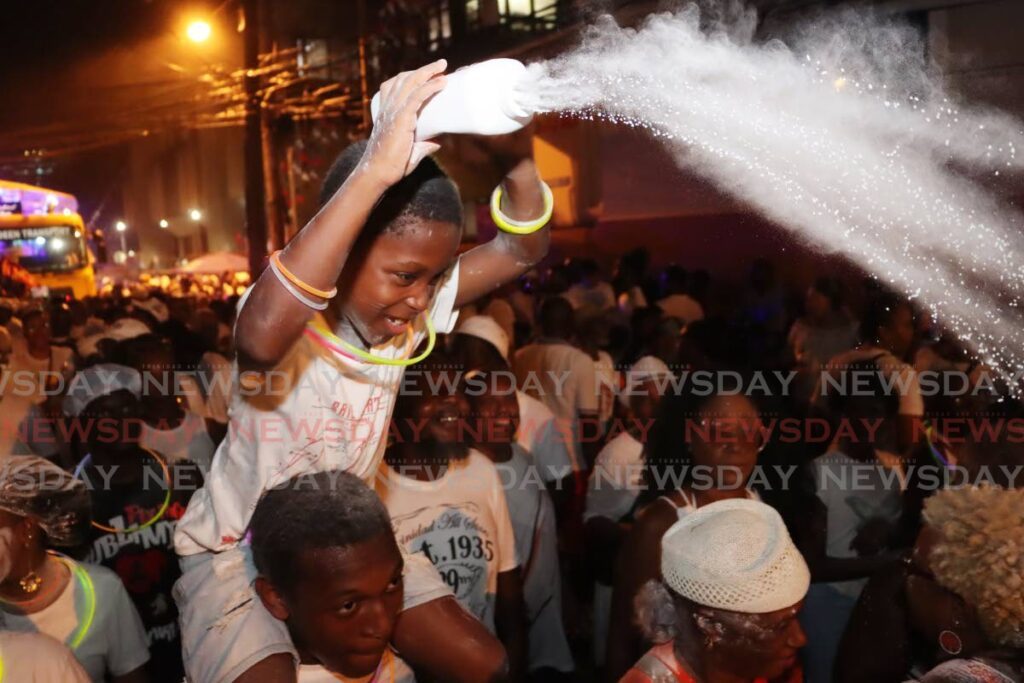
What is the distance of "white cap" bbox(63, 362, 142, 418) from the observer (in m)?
5.97

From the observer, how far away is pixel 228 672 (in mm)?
2807

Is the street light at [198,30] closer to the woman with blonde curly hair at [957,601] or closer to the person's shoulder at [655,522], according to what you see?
the person's shoulder at [655,522]

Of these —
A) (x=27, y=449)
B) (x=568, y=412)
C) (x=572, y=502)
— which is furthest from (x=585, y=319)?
(x=27, y=449)

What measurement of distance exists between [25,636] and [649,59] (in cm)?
238

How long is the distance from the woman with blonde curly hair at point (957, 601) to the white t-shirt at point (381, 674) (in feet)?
5.14

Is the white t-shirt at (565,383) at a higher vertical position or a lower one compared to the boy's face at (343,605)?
lower

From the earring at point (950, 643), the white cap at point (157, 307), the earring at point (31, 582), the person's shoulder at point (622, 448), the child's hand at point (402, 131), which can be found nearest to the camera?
the child's hand at point (402, 131)

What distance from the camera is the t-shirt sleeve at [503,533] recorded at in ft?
15.2

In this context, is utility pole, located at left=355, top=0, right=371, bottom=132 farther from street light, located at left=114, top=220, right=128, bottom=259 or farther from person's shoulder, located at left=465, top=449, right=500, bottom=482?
street light, located at left=114, top=220, right=128, bottom=259

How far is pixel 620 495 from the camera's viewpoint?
5.37m

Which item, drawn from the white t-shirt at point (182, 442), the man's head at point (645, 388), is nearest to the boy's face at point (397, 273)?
the man's head at point (645, 388)

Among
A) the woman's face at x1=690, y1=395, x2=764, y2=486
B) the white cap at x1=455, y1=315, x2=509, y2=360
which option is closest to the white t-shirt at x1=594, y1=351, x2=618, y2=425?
the white cap at x1=455, y1=315, x2=509, y2=360

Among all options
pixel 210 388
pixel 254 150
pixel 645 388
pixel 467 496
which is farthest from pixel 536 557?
pixel 254 150

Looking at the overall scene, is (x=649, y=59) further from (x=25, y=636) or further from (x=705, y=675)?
(x=25, y=636)
